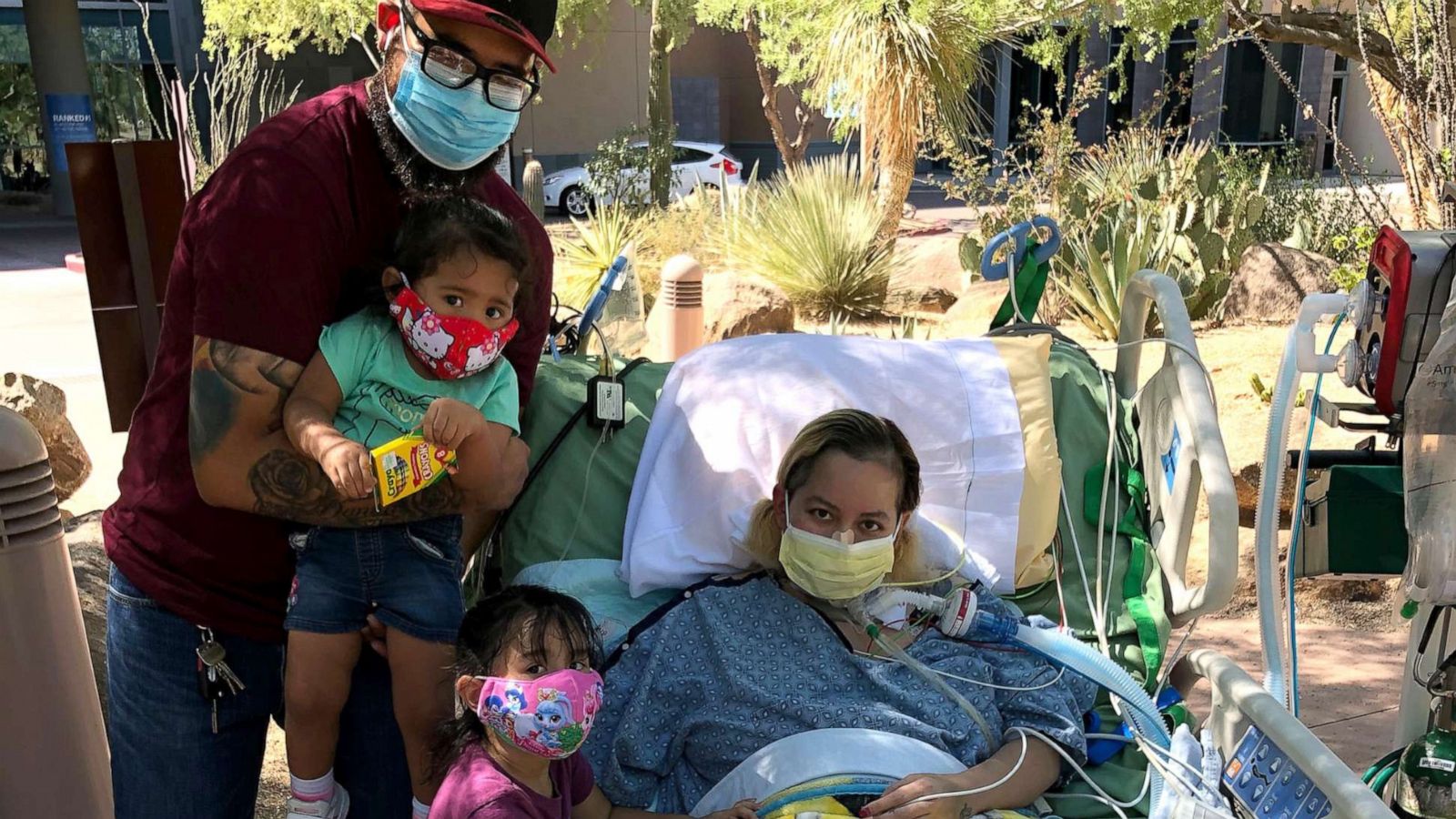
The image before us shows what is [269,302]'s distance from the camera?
1945mm

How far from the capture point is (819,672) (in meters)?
2.47

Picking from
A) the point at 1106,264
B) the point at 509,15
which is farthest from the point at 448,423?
the point at 1106,264

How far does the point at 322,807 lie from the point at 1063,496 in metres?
1.92

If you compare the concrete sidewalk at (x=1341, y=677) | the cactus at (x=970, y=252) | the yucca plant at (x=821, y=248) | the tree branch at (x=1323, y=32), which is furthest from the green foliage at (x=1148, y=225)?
the concrete sidewalk at (x=1341, y=677)

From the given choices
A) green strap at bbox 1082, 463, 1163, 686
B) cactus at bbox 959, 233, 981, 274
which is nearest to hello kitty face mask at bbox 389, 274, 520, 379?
green strap at bbox 1082, 463, 1163, 686

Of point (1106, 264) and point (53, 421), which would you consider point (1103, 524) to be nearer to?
point (53, 421)

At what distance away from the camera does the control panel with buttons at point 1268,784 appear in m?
2.06

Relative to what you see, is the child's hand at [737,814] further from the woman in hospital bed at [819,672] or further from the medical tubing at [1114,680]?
the medical tubing at [1114,680]

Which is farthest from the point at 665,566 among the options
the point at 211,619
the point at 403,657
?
the point at 211,619

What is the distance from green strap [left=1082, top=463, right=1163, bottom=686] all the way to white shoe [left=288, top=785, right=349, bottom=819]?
1.77 m

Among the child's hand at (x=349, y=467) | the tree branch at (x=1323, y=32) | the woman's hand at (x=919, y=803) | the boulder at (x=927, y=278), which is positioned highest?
the tree branch at (x=1323, y=32)

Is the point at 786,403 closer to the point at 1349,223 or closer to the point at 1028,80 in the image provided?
the point at 1349,223

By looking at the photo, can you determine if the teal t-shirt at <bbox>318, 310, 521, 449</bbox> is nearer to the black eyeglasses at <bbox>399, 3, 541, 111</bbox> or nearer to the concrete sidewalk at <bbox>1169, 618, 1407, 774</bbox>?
the black eyeglasses at <bbox>399, 3, 541, 111</bbox>

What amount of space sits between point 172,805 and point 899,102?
9.91 meters
